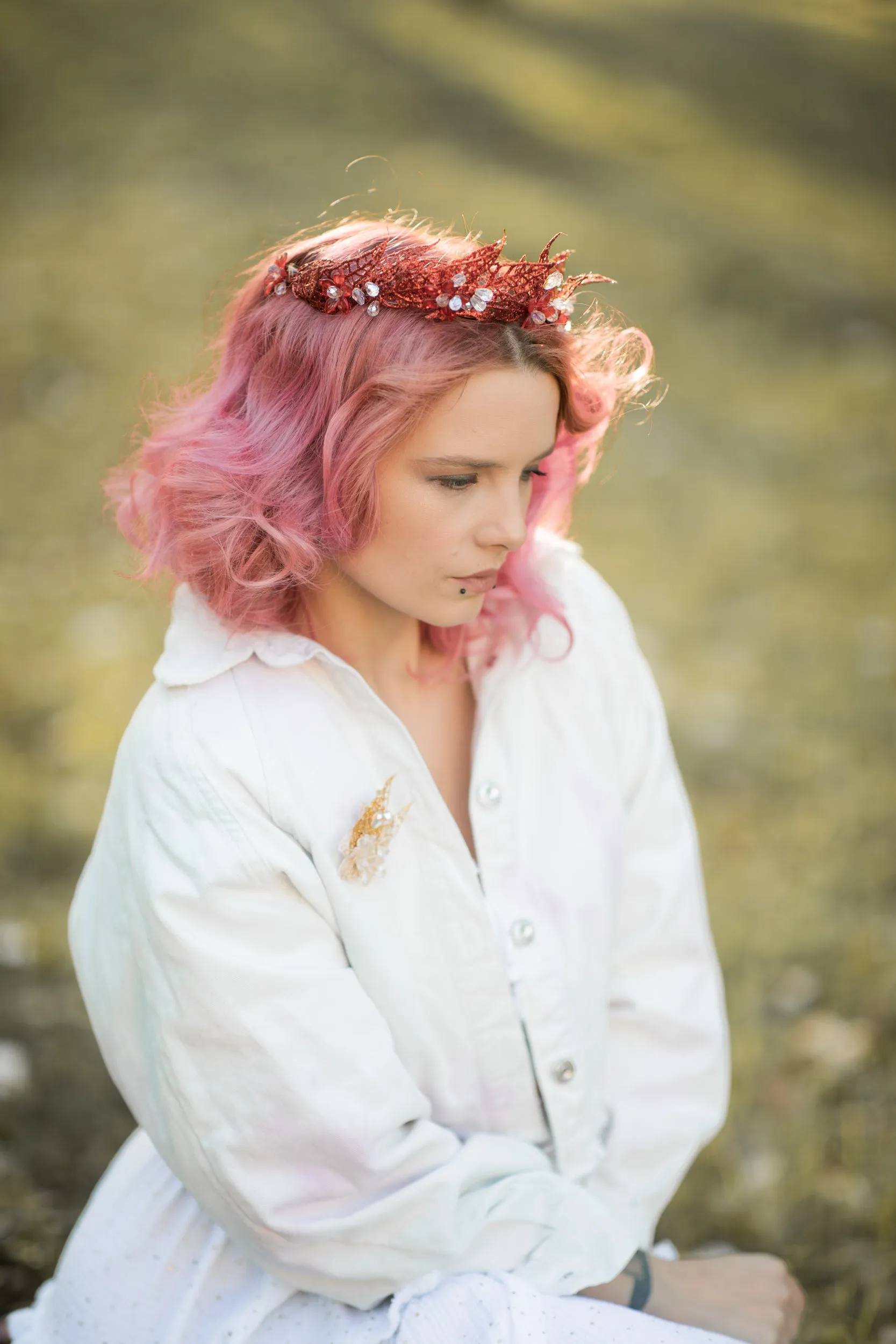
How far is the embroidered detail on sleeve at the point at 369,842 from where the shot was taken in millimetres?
1591

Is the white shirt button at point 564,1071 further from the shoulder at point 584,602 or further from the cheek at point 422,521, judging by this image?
the cheek at point 422,521

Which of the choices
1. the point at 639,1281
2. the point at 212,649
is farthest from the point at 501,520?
the point at 639,1281

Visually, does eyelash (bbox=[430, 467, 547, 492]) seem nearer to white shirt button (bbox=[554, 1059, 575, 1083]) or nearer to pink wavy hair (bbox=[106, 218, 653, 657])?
pink wavy hair (bbox=[106, 218, 653, 657])

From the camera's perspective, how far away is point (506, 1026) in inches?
67.2

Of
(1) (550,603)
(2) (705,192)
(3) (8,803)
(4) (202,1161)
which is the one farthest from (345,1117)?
(2) (705,192)

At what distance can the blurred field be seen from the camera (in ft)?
8.87

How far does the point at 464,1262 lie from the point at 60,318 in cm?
539

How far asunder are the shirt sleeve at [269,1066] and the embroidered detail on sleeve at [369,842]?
0.16ft

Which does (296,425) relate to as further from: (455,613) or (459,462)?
(455,613)

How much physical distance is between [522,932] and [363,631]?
0.48 meters

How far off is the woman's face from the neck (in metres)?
0.08

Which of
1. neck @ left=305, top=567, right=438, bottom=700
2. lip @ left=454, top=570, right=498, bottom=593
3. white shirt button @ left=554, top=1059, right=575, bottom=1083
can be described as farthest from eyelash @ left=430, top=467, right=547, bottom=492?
white shirt button @ left=554, top=1059, right=575, bottom=1083

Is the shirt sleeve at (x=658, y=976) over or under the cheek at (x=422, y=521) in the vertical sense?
under

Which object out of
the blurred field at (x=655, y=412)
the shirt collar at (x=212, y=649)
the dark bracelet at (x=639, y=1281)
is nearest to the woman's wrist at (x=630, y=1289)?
the dark bracelet at (x=639, y=1281)
